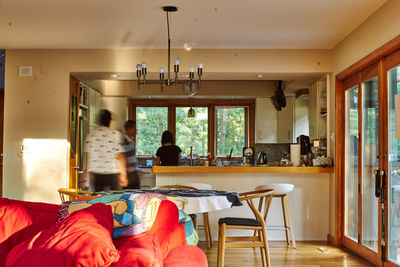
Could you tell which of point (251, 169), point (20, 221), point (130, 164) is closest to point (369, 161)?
point (251, 169)

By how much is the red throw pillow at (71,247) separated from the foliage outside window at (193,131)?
726 cm

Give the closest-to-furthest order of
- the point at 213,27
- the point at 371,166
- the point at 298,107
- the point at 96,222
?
the point at 96,222, the point at 371,166, the point at 213,27, the point at 298,107

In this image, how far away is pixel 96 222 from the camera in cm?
187

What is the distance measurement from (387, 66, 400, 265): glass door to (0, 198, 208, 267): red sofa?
2303mm

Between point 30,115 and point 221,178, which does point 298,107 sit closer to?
point 221,178

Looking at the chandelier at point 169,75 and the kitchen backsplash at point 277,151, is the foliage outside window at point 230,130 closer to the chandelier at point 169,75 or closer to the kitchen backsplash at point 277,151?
the kitchen backsplash at point 277,151

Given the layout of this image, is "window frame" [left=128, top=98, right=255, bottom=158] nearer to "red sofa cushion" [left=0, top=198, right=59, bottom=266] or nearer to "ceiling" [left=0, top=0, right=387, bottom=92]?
"ceiling" [left=0, top=0, right=387, bottom=92]

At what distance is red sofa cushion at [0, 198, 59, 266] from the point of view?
222 centimetres

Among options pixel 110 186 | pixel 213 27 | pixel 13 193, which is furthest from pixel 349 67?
pixel 13 193

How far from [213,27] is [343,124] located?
6.36 feet

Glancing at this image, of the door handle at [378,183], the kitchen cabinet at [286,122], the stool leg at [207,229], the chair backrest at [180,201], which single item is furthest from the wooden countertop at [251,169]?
the kitchen cabinet at [286,122]

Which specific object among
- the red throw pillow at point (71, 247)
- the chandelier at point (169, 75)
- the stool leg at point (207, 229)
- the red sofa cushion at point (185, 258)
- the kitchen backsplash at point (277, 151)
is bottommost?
the stool leg at point (207, 229)

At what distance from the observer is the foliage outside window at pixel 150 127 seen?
9125 mm

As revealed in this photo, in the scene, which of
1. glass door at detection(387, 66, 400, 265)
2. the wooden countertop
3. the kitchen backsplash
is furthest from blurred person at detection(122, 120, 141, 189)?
the kitchen backsplash
